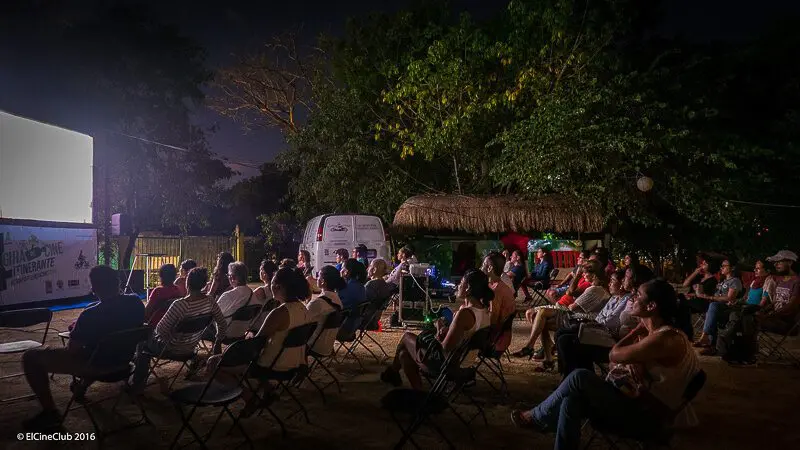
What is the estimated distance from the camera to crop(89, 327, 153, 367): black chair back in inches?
160

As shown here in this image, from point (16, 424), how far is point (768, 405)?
21.6ft

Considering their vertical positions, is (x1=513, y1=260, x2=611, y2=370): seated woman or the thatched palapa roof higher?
the thatched palapa roof

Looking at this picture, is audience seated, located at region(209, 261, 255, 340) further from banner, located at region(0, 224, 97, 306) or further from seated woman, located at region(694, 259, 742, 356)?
seated woman, located at region(694, 259, 742, 356)

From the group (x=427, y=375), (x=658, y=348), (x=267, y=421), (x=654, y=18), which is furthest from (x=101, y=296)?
(x=654, y=18)

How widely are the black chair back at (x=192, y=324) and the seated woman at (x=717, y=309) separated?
6503 mm

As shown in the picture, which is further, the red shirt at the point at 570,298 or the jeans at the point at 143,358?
the red shirt at the point at 570,298

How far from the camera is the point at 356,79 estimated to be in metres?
19.0

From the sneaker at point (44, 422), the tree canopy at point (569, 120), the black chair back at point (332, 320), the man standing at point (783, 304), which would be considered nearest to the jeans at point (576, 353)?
the black chair back at point (332, 320)

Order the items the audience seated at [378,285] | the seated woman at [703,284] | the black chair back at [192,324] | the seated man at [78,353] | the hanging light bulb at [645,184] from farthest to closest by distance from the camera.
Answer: the hanging light bulb at [645,184], the seated woman at [703,284], the audience seated at [378,285], the black chair back at [192,324], the seated man at [78,353]

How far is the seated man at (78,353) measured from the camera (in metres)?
4.20

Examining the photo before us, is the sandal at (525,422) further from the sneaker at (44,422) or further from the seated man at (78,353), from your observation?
the sneaker at (44,422)

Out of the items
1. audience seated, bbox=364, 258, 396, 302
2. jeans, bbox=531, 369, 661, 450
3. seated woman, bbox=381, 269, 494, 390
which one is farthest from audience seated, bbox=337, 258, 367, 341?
jeans, bbox=531, 369, 661, 450

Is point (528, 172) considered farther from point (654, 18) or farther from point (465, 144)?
point (654, 18)

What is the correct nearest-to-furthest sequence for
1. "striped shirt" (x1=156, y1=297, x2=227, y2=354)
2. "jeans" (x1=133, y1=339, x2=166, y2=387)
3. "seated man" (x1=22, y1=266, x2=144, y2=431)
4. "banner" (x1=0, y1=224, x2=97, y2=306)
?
"seated man" (x1=22, y1=266, x2=144, y2=431) < "striped shirt" (x1=156, y1=297, x2=227, y2=354) < "jeans" (x1=133, y1=339, x2=166, y2=387) < "banner" (x1=0, y1=224, x2=97, y2=306)
